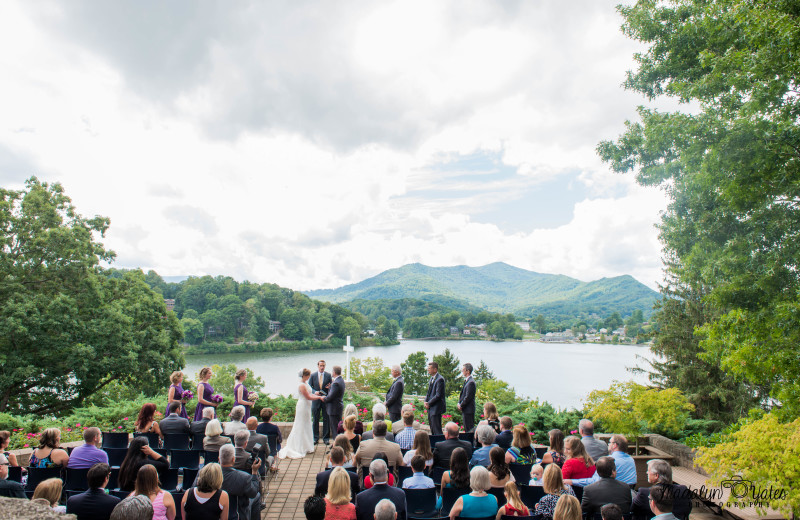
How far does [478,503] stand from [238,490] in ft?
7.26

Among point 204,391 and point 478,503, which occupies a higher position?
point 204,391

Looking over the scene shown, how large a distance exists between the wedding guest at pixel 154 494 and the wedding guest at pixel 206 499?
106mm

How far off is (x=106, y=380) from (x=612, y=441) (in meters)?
19.2

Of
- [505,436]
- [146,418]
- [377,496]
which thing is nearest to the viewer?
[377,496]

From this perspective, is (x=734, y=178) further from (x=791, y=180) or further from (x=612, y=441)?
(x=612, y=441)

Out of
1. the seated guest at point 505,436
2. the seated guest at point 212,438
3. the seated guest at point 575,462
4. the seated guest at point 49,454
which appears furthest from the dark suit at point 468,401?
the seated guest at point 49,454

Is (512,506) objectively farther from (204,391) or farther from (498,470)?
(204,391)

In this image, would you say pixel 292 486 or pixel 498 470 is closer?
pixel 498 470

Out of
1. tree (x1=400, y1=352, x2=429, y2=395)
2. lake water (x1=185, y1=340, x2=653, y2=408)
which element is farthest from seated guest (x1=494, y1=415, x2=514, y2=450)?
tree (x1=400, y1=352, x2=429, y2=395)

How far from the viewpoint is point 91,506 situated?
11.8ft

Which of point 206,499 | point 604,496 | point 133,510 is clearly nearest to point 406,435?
point 604,496

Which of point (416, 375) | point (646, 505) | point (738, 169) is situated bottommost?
point (416, 375)

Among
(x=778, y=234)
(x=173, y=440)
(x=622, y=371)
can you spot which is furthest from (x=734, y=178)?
(x=622, y=371)

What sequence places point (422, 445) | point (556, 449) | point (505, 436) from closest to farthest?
point (556, 449), point (422, 445), point (505, 436)
